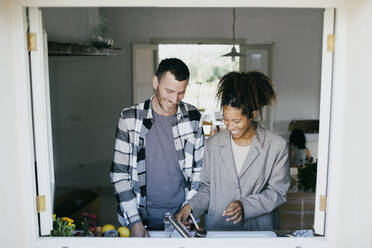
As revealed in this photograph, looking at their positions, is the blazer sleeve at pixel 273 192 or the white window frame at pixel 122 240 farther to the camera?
the blazer sleeve at pixel 273 192

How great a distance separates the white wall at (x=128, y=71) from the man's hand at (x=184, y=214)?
160 inches

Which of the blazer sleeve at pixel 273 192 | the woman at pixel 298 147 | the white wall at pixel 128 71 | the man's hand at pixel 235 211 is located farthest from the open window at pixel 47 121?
the white wall at pixel 128 71

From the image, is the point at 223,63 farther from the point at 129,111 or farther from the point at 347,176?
the point at 347,176

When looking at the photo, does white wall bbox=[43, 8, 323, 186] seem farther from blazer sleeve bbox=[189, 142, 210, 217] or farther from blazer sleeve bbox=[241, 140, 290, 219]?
blazer sleeve bbox=[241, 140, 290, 219]

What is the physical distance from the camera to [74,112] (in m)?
6.09

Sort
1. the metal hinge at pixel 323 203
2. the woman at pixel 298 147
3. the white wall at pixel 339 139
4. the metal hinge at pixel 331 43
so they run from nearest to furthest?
the white wall at pixel 339 139 → the metal hinge at pixel 331 43 → the metal hinge at pixel 323 203 → the woman at pixel 298 147

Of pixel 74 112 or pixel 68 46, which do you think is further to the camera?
pixel 74 112

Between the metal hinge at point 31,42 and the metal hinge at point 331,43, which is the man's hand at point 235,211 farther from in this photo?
the metal hinge at point 31,42

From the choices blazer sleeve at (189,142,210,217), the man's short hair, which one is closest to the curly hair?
the man's short hair

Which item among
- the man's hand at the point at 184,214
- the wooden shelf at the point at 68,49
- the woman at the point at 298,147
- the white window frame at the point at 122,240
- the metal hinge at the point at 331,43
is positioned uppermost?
the wooden shelf at the point at 68,49

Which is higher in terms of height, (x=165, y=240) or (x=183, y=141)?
(x=183, y=141)

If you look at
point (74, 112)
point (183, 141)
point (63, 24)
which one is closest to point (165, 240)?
point (183, 141)

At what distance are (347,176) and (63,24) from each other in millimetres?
4656

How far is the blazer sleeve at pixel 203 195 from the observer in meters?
2.39
